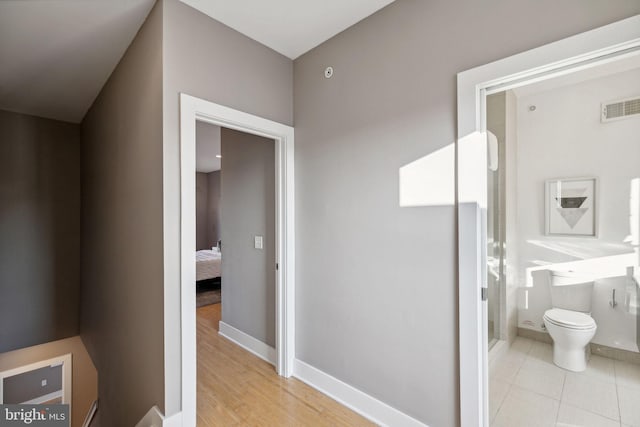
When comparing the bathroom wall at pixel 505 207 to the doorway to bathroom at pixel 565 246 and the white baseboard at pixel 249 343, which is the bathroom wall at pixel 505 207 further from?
the white baseboard at pixel 249 343

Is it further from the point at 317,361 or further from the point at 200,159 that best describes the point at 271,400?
the point at 200,159

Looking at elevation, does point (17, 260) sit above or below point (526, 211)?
below

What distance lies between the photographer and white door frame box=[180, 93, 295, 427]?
5.62ft

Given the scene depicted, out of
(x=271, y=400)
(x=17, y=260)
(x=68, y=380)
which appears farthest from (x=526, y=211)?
(x=68, y=380)

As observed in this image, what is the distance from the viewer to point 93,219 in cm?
323

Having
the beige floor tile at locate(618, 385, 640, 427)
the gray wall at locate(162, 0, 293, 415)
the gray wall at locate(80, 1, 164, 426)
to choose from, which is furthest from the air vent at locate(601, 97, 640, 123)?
the gray wall at locate(80, 1, 164, 426)

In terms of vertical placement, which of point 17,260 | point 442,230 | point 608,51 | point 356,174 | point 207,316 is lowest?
point 207,316

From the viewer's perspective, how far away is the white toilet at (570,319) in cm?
141

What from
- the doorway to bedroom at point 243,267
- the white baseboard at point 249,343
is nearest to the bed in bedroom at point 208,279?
A: the doorway to bedroom at point 243,267

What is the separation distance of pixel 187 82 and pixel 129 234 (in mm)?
1259

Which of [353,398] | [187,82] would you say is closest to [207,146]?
[187,82]

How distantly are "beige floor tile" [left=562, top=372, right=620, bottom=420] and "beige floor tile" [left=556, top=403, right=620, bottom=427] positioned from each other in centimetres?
2

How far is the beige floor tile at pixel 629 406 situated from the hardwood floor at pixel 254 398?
131 cm

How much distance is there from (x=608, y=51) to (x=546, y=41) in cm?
23
